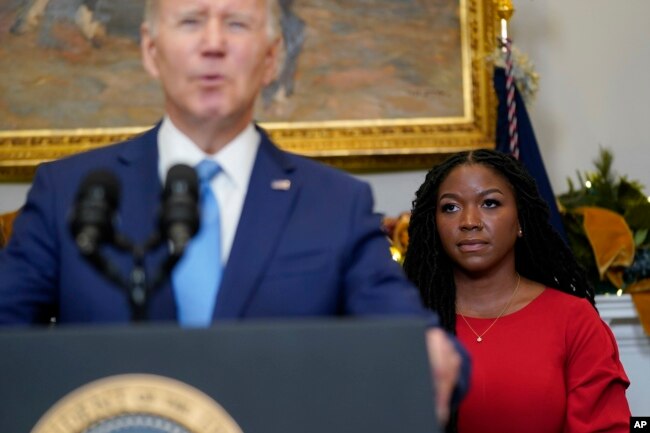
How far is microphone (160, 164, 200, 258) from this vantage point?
182 centimetres

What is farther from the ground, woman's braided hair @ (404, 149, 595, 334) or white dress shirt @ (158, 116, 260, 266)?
white dress shirt @ (158, 116, 260, 266)

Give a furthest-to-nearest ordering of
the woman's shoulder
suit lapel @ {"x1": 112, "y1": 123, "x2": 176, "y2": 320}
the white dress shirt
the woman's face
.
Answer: the woman's face < the woman's shoulder < the white dress shirt < suit lapel @ {"x1": 112, "y1": 123, "x2": 176, "y2": 320}

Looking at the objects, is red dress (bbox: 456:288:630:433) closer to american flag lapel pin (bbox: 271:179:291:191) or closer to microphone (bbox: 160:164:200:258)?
american flag lapel pin (bbox: 271:179:291:191)

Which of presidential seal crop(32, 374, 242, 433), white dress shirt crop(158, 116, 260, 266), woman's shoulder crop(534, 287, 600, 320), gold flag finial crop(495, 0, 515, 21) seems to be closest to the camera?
presidential seal crop(32, 374, 242, 433)

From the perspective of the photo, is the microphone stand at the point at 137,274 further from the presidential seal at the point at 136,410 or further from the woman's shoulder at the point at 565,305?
the woman's shoulder at the point at 565,305

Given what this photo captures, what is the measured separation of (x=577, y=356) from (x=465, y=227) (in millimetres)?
558

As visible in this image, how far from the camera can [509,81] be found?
5637mm

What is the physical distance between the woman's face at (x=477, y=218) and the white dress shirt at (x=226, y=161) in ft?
6.37

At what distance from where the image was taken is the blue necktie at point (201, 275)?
83.4 inches

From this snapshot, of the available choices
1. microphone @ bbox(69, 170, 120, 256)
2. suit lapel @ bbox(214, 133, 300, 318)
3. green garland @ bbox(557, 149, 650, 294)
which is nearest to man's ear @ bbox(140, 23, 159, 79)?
suit lapel @ bbox(214, 133, 300, 318)

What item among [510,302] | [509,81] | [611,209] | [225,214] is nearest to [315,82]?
[509,81]

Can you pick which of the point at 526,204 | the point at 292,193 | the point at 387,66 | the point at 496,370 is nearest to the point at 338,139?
the point at 387,66

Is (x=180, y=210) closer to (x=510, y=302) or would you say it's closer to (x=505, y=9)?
(x=510, y=302)

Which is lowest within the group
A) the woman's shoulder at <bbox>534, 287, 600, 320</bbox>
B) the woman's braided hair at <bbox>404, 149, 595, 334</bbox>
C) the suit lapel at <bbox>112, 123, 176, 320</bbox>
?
the woman's shoulder at <bbox>534, 287, 600, 320</bbox>
